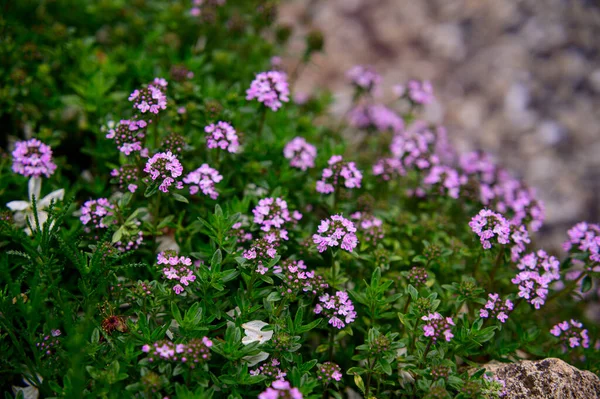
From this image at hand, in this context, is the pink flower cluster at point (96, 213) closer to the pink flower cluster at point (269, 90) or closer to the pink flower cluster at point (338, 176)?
the pink flower cluster at point (269, 90)

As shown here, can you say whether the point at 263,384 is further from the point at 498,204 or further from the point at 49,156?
the point at 498,204

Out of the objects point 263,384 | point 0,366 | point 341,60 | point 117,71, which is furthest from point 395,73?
point 0,366

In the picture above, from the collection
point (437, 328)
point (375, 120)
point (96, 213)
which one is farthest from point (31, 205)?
point (375, 120)

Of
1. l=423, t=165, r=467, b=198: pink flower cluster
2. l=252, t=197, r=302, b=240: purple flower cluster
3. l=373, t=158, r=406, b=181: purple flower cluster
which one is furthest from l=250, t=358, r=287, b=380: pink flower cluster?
l=423, t=165, r=467, b=198: pink flower cluster

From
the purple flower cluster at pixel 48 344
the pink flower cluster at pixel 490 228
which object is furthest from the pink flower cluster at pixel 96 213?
the pink flower cluster at pixel 490 228

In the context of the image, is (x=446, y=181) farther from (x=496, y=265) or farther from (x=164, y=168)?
(x=164, y=168)

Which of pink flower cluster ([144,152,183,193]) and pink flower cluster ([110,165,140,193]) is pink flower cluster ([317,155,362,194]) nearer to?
pink flower cluster ([144,152,183,193])
